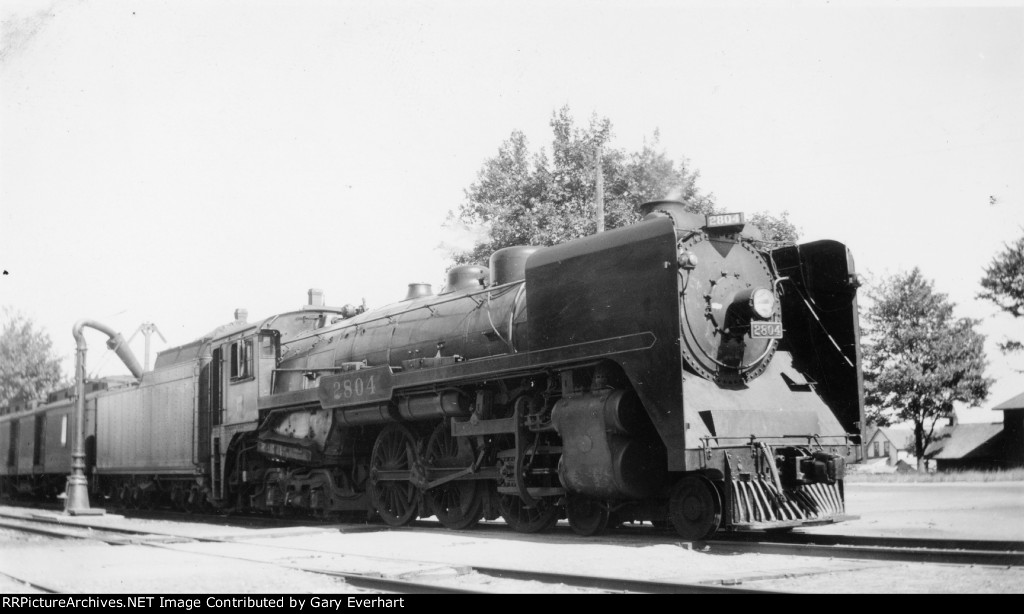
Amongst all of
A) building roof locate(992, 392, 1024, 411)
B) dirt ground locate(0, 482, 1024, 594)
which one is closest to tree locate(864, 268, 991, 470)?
building roof locate(992, 392, 1024, 411)

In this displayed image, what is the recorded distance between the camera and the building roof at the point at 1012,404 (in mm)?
38438

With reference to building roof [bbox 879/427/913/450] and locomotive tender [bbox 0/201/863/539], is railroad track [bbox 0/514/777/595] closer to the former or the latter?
locomotive tender [bbox 0/201/863/539]

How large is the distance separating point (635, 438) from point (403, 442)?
167 inches

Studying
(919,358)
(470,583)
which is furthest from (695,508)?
(919,358)

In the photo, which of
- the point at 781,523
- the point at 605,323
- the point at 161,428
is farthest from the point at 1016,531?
the point at 161,428

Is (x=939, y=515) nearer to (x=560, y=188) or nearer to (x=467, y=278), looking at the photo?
(x=467, y=278)

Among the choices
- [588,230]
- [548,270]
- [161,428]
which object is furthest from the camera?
[588,230]

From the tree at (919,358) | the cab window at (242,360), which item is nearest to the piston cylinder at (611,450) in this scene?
the cab window at (242,360)

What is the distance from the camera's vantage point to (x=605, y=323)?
881 cm

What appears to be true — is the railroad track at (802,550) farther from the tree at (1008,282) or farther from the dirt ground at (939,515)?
the tree at (1008,282)

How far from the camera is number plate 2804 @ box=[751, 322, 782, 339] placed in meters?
8.53

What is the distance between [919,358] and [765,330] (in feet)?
114

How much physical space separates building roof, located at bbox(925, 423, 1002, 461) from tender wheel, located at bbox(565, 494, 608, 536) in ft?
133
